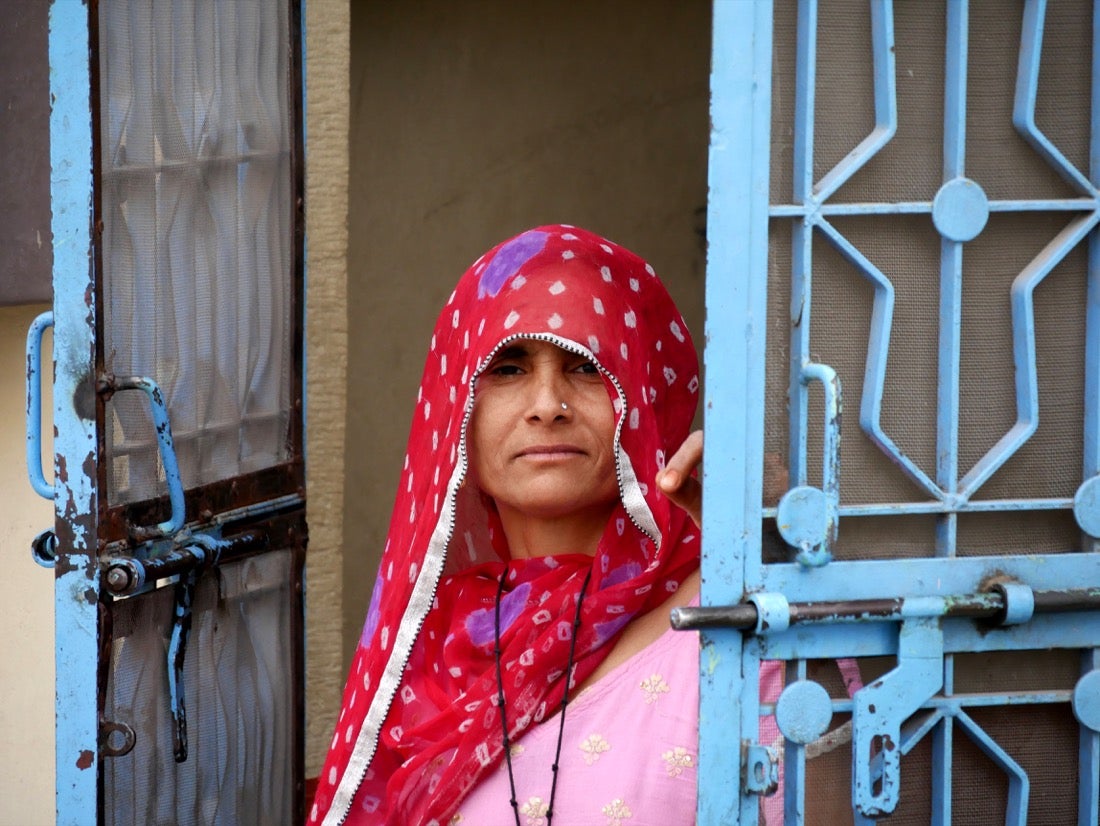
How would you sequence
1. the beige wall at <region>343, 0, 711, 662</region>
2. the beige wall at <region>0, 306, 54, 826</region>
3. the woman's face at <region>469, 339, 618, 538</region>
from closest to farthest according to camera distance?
the woman's face at <region>469, 339, 618, 538</region> < the beige wall at <region>0, 306, 54, 826</region> < the beige wall at <region>343, 0, 711, 662</region>

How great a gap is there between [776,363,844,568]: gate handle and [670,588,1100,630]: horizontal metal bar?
0.06 m

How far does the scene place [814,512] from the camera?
1.54m

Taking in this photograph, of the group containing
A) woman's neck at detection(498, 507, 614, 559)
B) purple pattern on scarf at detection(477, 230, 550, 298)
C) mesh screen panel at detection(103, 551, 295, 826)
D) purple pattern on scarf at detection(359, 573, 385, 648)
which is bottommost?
mesh screen panel at detection(103, 551, 295, 826)

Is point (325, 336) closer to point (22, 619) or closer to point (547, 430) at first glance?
point (22, 619)

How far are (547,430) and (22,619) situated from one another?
60.6 inches

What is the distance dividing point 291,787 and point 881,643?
→ 5.15ft

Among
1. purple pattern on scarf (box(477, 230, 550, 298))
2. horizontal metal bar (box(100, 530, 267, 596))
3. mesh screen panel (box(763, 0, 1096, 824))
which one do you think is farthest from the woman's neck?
mesh screen panel (box(763, 0, 1096, 824))

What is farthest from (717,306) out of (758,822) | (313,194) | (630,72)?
(630,72)

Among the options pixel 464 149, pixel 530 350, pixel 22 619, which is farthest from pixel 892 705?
pixel 464 149

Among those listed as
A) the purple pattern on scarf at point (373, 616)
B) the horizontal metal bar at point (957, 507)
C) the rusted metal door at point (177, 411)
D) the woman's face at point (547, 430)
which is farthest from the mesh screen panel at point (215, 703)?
the horizontal metal bar at point (957, 507)

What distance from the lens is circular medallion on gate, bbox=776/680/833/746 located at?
1.56 meters

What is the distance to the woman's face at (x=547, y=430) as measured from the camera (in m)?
2.12

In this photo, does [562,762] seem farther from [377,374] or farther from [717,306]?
[377,374]

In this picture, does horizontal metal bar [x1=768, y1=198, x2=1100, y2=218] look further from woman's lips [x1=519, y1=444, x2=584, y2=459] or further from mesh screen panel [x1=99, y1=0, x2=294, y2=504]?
mesh screen panel [x1=99, y1=0, x2=294, y2=504]
